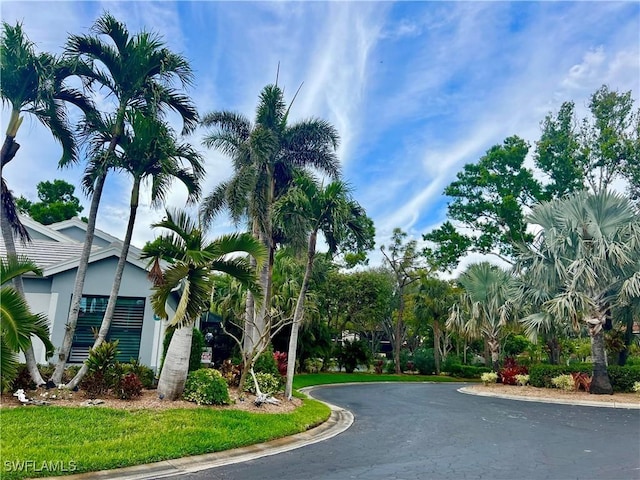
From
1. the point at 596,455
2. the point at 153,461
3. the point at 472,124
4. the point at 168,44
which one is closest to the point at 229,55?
the point at 168,44

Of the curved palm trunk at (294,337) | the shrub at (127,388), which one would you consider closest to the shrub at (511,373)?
the curved palm trunk at (294,337)

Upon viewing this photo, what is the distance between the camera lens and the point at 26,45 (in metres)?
8.97

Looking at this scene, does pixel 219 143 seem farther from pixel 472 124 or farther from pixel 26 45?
pixel 472 124

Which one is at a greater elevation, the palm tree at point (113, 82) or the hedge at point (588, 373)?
the palm tree at point (113, 82)

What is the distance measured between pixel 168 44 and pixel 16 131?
403 centimetres

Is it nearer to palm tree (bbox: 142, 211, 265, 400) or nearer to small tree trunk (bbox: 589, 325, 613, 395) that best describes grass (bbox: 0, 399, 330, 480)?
palm tree (bbox: 142, 211, 265, 400)

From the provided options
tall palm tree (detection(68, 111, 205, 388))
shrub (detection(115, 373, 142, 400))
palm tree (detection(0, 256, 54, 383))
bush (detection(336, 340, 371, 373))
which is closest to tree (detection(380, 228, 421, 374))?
bush (detection(336, 340, 371, 373))

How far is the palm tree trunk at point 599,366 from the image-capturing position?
15.1 meters

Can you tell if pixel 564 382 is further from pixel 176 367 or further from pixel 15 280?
pixel 15 280

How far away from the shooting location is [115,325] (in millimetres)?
12852

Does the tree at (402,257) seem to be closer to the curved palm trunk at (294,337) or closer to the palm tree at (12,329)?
the curved palm trunk at (294,337)

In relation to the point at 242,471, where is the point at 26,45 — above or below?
above

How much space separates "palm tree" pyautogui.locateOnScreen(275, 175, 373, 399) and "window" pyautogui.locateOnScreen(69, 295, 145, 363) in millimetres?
5077

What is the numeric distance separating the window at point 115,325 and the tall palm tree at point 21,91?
325 centimetres
